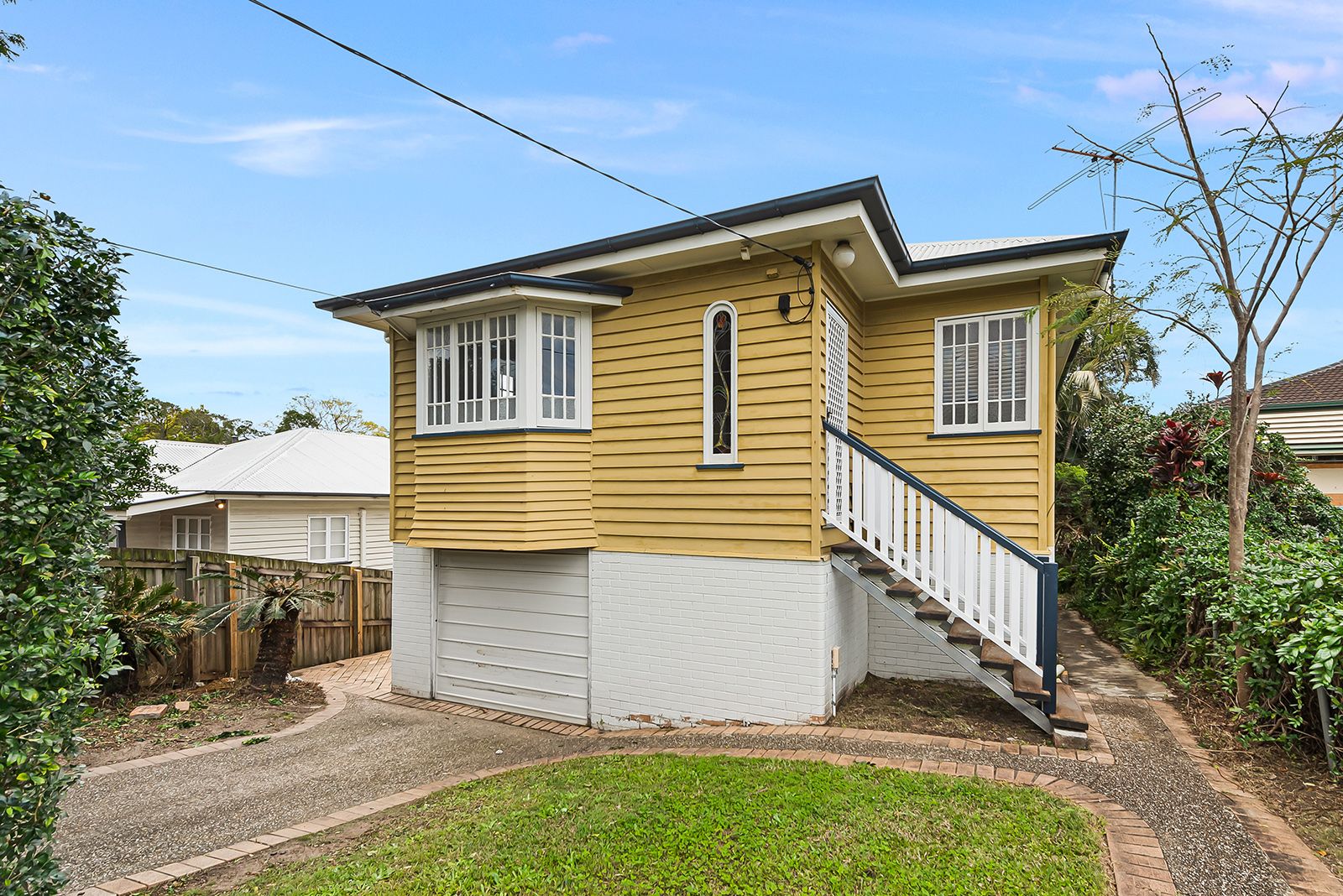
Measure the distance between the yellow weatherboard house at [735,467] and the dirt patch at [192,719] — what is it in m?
1.54

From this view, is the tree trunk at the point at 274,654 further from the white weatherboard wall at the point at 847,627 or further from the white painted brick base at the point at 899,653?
the white painted brick base at the point at 899,653

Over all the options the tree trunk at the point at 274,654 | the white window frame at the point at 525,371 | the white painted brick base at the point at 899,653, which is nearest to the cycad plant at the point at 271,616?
the tree trunk at the point at 274,654

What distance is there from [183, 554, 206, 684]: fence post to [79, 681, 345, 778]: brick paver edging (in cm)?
198

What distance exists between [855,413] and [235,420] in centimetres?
4878

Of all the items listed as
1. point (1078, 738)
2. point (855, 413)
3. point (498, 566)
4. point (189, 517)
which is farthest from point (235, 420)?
point (1078, 738)

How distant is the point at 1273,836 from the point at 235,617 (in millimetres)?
11030

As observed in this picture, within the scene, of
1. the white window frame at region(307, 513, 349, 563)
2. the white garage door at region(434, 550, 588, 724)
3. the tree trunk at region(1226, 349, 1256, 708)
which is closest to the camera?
the tree trunk at region(1226, 349, 1256, 708)

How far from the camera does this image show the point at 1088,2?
7180 mm

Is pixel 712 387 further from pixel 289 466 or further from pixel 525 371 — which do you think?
pixel 289 466

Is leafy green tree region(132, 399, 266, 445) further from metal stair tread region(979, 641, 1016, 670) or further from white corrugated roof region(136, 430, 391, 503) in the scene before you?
metal stair tread region(979, 641, 1016, 670)

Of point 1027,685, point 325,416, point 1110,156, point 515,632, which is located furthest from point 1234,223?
point 325,416

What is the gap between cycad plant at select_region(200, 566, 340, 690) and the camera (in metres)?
8.41

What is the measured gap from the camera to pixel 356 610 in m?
11.6

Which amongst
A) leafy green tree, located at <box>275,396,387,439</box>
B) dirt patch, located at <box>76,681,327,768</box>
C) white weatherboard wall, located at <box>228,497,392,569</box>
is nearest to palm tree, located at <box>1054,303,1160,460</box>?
dirt patch, located at <box>76,681,327,768</box>
